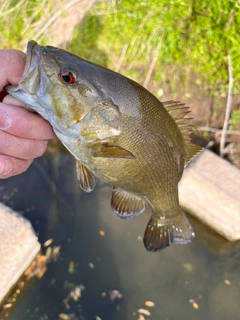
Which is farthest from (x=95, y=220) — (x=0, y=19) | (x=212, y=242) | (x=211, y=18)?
(x=0, y=19)

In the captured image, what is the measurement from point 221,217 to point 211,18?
1354mm

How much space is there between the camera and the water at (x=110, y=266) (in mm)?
2021

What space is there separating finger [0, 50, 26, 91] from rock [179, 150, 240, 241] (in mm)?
1335

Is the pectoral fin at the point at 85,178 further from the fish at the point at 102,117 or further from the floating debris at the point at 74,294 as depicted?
the floating debris at the point at 74,294

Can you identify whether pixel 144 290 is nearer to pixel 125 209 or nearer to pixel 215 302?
pixel 215 302

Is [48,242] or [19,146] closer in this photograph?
[19,146]

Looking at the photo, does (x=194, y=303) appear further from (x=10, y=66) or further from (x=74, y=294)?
(x=10, y=66)

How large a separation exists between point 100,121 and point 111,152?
0.09m

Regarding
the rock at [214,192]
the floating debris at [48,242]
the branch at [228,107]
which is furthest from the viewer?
the branch at [228,107]

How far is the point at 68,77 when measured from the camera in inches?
38.8

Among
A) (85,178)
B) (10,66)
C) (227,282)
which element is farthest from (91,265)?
(10,66)

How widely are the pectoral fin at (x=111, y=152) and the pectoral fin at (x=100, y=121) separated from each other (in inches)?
1.1

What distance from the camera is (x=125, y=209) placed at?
1238mm

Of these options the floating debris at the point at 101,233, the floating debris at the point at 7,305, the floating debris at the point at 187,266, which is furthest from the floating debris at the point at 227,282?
the floating debris at the point at 7,305
